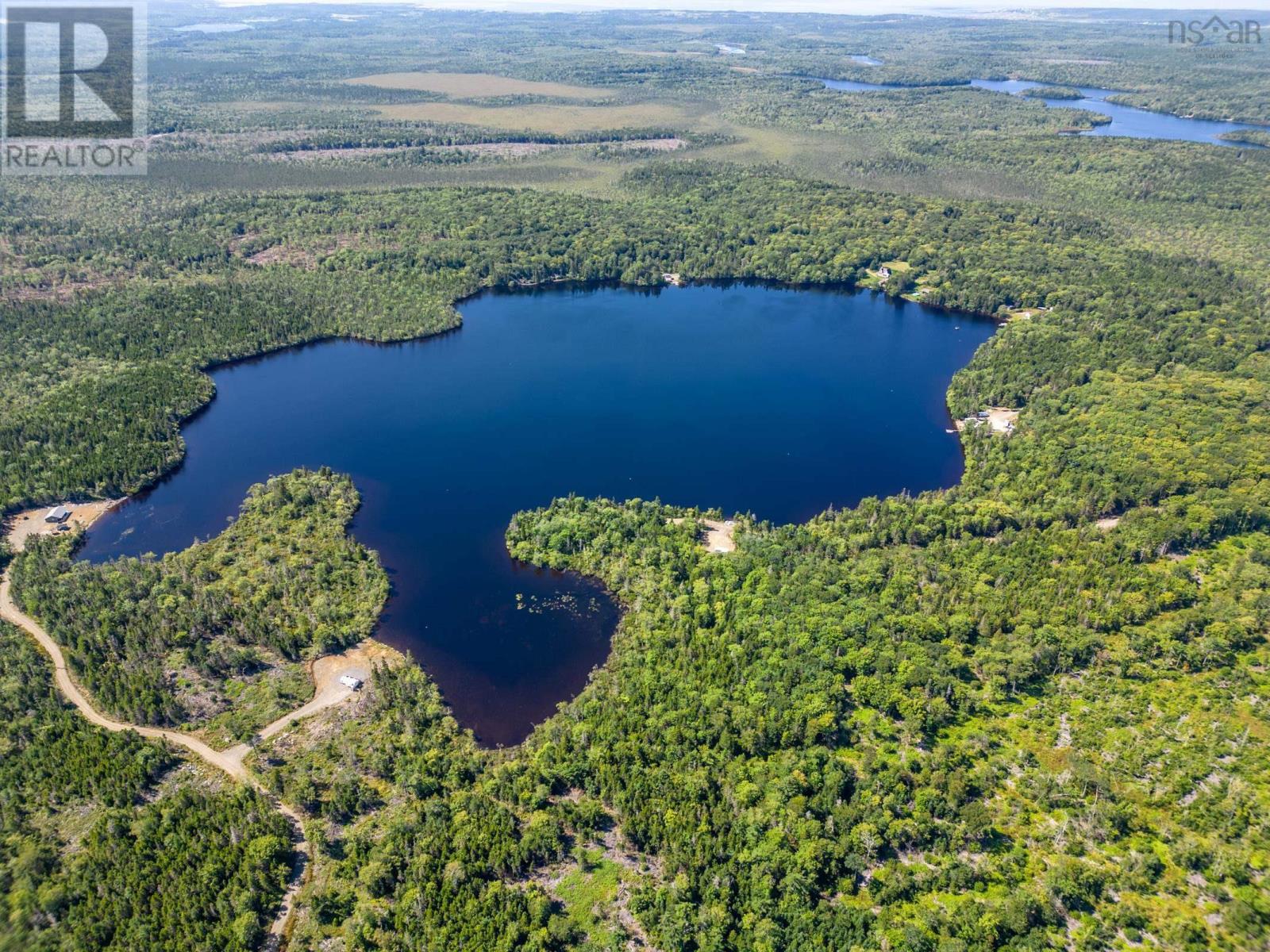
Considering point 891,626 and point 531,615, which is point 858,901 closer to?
point 891,626

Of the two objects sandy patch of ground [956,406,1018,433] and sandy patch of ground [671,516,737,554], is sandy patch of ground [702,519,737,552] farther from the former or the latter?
sandy patch of ground [956,406,1018,433]

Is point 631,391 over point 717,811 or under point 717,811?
over

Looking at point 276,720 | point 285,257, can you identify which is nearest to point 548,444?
point 276,720

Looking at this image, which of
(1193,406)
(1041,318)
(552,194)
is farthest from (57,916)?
(552,194)

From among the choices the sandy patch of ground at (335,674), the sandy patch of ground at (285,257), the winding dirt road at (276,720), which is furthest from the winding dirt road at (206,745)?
the sandy patch of ground at (285,257)

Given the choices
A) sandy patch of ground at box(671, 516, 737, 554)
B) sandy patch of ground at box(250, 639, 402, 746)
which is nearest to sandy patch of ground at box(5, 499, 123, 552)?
sandy patch of ground at box(250, 639, 402, 746)

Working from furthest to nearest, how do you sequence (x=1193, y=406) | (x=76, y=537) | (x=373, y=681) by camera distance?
(x=1193, y=406), (x=76, y=537), (x=373, y=681)

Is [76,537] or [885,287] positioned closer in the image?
[76,537]
